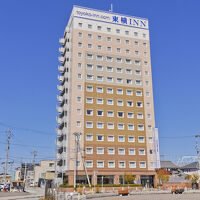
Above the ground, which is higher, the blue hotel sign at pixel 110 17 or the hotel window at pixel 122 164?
the blue hotel sign at pixel 110 17

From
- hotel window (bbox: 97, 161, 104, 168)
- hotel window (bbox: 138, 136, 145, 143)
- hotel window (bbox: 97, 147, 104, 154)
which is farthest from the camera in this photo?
hotel window (bbox: 138, 136, 145, 143)

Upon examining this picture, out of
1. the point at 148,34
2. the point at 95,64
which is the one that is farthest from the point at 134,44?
the point at 95,64

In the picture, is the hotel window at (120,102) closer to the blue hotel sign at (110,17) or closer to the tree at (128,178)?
the tree at (128,178)

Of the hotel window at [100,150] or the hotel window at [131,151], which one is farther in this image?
the hotel window at [131,151]

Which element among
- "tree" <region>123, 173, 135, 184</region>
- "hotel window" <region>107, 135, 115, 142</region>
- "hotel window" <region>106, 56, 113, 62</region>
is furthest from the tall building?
"tree" <region>123, 173, 135, 184</region>

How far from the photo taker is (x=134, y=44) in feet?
266

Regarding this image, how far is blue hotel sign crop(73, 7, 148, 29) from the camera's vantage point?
78.5 meters

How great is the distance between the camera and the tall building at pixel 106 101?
2726 inches

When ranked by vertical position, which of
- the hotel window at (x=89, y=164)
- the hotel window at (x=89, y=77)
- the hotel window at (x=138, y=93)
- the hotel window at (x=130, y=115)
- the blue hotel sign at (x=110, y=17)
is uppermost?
the blue hotel sign at (x=110, y=17)

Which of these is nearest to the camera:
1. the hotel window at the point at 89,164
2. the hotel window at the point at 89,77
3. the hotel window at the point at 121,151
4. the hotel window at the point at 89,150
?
the hotel window at the point at 89,164

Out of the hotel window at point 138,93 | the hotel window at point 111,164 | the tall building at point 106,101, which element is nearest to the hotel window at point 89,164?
the tall building at point 106,101

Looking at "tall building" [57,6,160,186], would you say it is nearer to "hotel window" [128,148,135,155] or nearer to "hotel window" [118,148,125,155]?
"hotel window" [128,148,135,155]

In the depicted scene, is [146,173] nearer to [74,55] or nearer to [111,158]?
[111,158]

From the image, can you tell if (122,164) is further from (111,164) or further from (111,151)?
(111,151)
